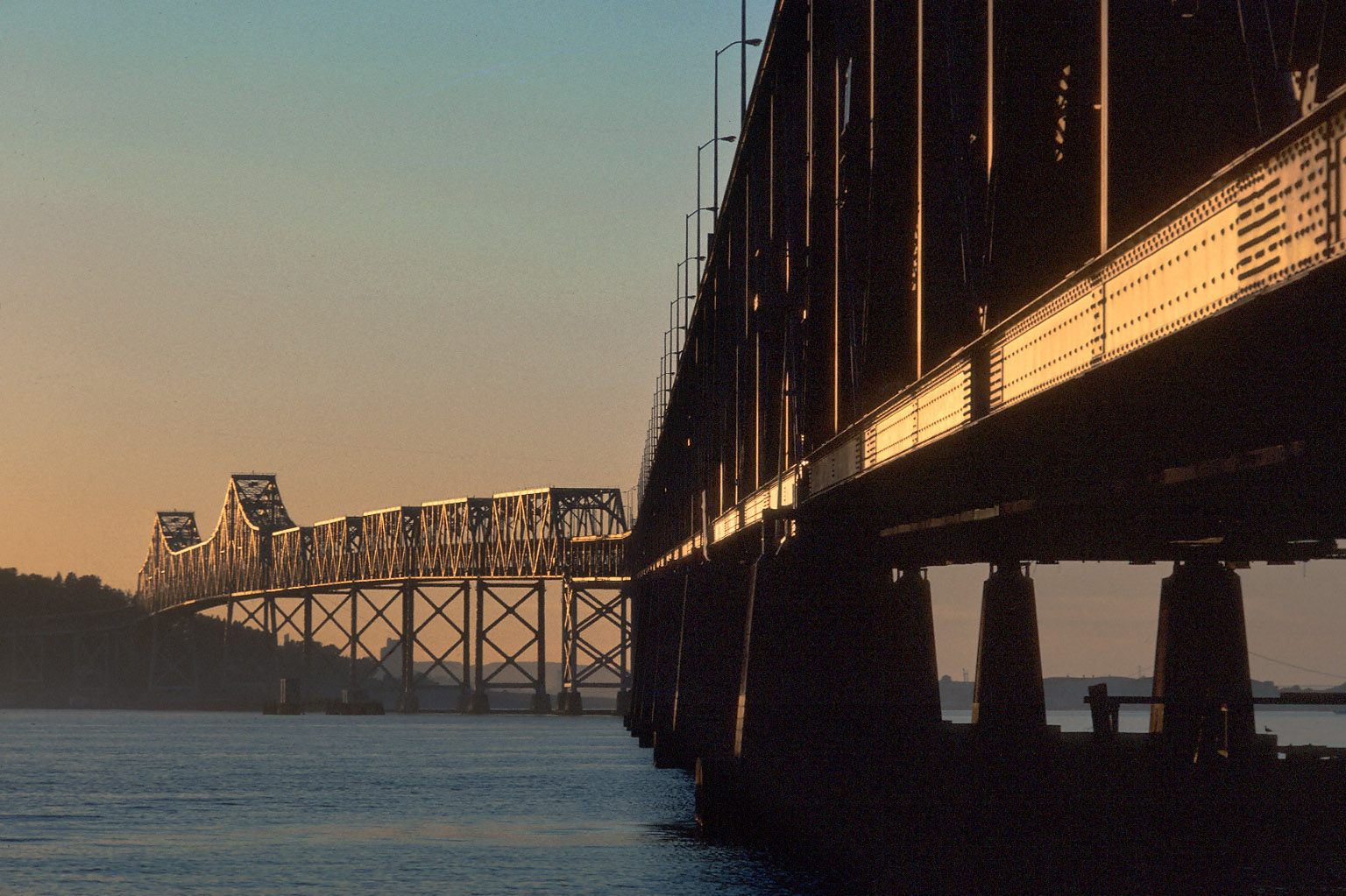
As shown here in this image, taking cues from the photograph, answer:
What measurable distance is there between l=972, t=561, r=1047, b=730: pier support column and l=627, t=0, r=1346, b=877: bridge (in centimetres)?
14

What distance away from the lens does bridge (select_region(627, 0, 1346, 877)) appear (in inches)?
462

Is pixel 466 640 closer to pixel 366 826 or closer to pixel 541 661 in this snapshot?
pixel 541 661

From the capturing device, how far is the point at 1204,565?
54.4 meters

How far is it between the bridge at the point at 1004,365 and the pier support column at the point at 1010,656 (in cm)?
14

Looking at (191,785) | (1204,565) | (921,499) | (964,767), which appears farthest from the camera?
(191,785)

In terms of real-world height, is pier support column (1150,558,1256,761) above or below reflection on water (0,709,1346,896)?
above

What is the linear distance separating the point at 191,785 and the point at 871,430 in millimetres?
58864

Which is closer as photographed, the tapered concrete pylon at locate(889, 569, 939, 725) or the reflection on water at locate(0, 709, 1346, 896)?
the reflection on water at locate(0, 709, 1346, 896)

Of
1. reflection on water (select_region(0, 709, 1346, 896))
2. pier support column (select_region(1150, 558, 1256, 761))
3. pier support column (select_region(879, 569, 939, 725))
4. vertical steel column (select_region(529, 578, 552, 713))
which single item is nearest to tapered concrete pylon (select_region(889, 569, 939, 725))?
pier support column (select_region(879, 569, 939, 725))

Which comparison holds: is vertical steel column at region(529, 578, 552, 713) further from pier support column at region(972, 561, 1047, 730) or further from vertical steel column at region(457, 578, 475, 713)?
pier support column at region(972, 561, 1047, 730)

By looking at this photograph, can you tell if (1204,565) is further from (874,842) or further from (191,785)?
(191,785)

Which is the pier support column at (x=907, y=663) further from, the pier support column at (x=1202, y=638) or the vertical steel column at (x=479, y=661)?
the vertical steel column at (x=479, y=661)

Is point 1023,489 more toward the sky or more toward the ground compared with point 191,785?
more toward the sky

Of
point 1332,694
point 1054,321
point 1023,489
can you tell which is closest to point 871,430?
point 1023,489
